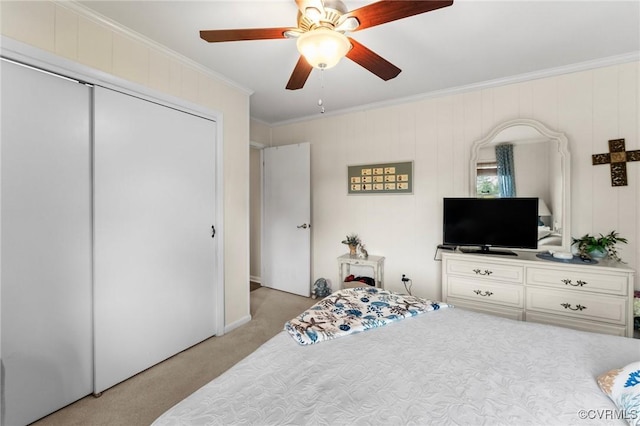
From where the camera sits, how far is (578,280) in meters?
2.21

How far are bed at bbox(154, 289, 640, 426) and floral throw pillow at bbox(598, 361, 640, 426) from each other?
2 centimetres

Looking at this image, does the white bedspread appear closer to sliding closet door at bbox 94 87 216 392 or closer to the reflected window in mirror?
sliding closet door at bbox 94 87 216 392

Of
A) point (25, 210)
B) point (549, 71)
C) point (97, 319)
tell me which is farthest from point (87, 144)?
point (549, 71)

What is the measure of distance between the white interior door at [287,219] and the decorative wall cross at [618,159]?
301 cm

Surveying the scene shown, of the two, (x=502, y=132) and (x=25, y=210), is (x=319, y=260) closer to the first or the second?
(x=502, y=132)

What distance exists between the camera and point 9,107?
4.98 ft

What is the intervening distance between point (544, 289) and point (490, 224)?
2.24 feet

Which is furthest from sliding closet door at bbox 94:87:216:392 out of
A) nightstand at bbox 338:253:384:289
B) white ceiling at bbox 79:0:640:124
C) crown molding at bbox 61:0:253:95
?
nightstand at bbox 338:253:384:289

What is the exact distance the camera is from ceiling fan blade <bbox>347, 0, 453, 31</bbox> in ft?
3.79

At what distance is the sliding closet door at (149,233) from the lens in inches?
75.7

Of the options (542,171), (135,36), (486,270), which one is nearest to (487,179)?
(542,171)

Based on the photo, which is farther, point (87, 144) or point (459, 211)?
point (459, 211)

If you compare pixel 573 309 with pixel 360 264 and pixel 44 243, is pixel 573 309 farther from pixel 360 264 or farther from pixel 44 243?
pixel 44 243

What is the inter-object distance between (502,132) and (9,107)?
12.3 feet
